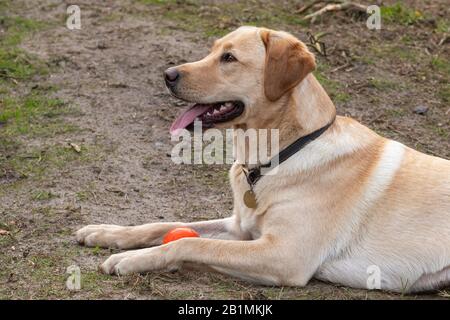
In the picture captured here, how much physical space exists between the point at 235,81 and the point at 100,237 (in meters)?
1.32

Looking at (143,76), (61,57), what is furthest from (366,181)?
(61,57)

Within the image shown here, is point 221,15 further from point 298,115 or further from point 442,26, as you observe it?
point 298,115

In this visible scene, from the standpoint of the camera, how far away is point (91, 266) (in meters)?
5.03

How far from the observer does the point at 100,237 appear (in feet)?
17.5

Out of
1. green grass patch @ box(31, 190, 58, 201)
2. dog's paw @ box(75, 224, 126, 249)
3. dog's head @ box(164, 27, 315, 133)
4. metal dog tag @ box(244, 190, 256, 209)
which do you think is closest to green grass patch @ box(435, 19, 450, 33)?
dog's head @ box(164, 27, 315, 133)

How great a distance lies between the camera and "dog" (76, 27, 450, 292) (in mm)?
4812

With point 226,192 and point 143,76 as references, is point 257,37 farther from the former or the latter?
point 143,76

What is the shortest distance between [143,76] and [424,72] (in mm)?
2912

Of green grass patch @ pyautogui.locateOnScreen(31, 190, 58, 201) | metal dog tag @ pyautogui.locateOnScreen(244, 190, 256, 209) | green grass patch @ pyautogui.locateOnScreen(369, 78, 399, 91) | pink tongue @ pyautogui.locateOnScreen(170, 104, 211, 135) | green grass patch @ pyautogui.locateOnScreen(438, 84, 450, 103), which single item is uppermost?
pink tongue @ pyautogui.locateOnScreen(170, 104, 211, 135)

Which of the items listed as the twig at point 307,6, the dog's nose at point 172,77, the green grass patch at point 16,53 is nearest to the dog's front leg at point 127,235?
the dog's nose at point 172,77

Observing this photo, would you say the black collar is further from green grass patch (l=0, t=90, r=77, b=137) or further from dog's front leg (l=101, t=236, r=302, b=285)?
green grass patch (l=0, t=90, r=77, b=137)

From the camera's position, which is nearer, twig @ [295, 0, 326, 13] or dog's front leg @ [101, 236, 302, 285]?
dog's front leg @ [101, 236, 302, 285]

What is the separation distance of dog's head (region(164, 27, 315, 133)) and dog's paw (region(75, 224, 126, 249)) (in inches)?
31.5

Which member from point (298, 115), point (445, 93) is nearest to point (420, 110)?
point (445, 93)
